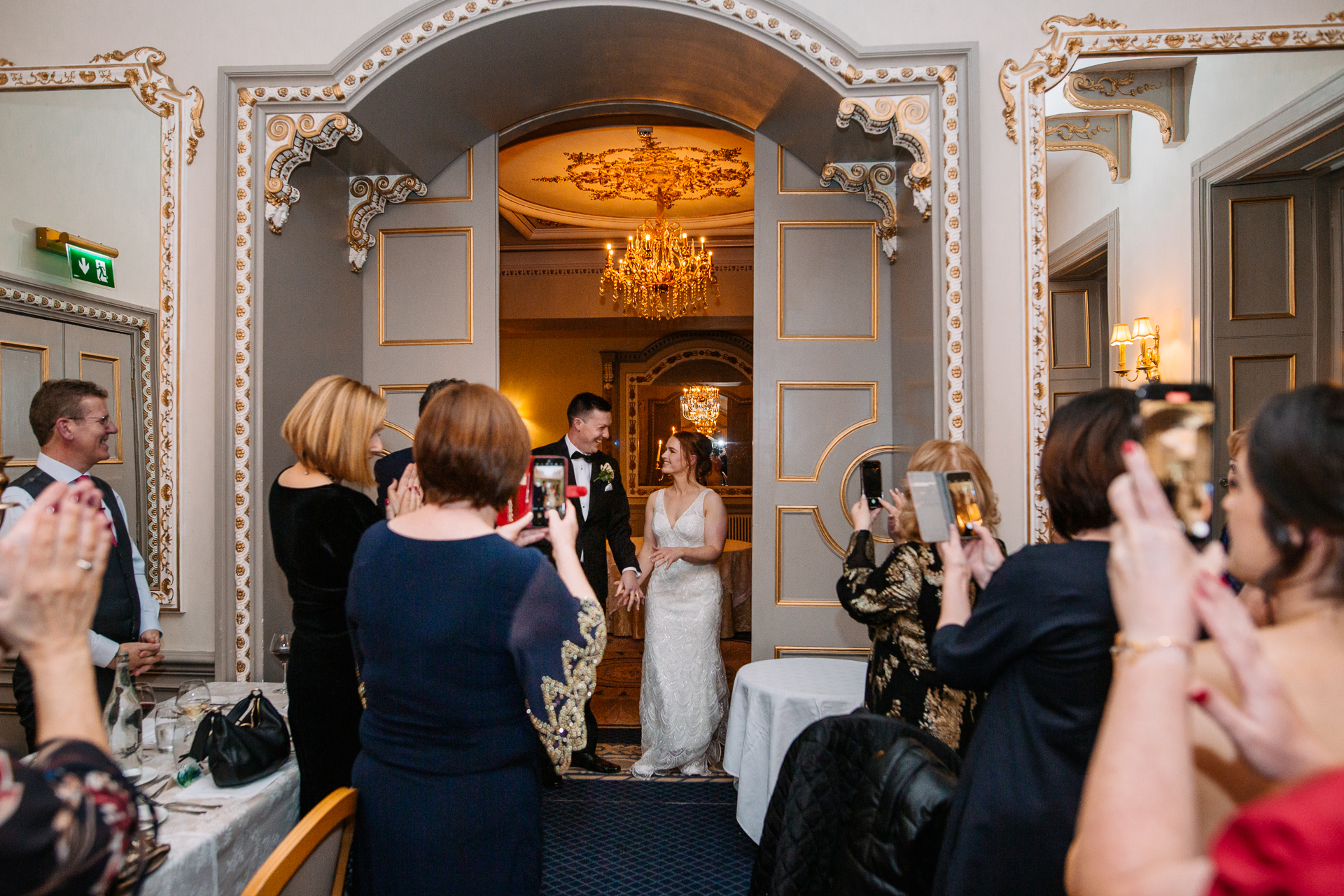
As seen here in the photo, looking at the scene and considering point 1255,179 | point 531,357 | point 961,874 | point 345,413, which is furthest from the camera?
point 531,357

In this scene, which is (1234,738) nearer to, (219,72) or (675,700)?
(675,700)

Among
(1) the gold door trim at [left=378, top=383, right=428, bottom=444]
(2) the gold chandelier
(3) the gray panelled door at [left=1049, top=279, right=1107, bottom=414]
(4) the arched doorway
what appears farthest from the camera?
(2) the gold chandelier

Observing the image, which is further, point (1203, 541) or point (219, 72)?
point (219, 72)

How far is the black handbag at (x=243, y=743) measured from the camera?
172 cm

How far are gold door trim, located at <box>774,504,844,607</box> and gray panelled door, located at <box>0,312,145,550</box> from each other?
8.39 ft

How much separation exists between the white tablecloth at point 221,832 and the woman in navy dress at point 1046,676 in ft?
4.24

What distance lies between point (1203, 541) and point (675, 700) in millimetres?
3084

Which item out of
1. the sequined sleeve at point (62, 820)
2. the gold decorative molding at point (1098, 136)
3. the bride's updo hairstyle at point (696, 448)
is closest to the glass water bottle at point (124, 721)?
the sequined sleeve at point (62, 820)

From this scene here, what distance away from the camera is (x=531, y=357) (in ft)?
33.5

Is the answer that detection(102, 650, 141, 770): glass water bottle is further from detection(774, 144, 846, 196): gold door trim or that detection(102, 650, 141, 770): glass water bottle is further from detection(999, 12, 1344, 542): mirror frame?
detection(774, 144, 846, 196): gold door trim

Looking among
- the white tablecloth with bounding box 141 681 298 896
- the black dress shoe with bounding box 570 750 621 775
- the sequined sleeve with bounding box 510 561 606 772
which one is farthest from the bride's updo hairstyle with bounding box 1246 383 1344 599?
the black dress shoe with bounding box 570 750 621 775

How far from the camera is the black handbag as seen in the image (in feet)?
5.66

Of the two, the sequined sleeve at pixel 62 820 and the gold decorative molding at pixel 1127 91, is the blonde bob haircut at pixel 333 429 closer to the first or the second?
the sequined sleeve at pixel 62 820

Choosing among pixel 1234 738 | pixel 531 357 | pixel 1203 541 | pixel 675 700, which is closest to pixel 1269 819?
pixel 1234 738
